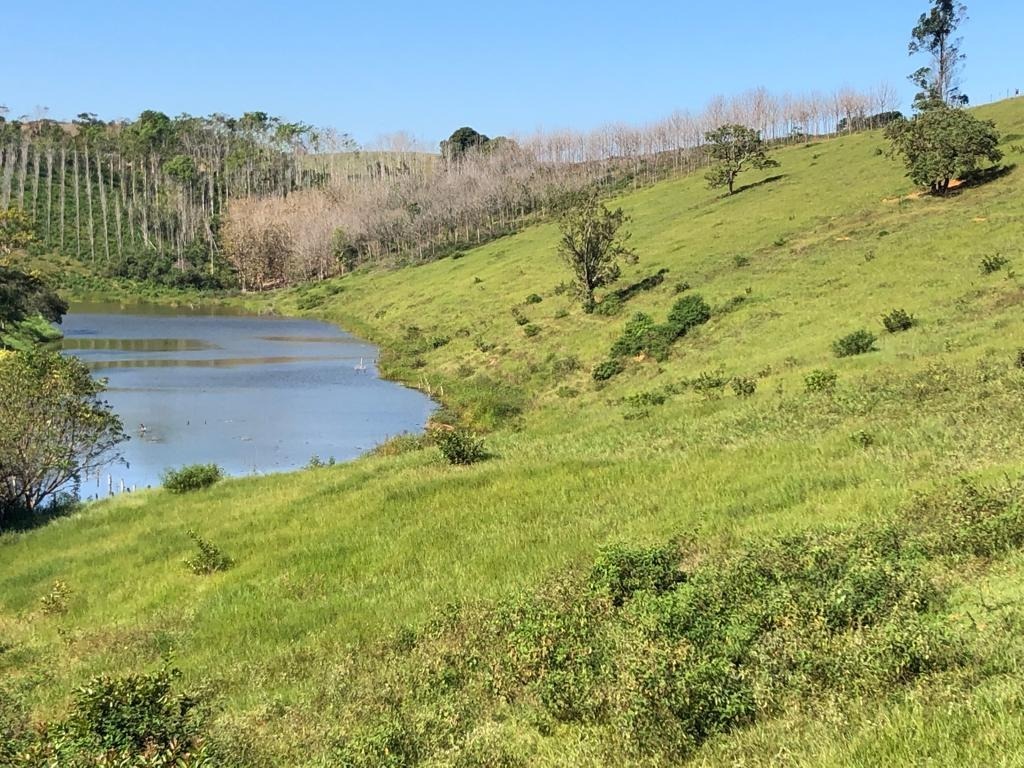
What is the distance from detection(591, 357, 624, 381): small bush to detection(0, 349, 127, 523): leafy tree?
21.5 metres

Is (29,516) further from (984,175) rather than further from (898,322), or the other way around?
(984,175)

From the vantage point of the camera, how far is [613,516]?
15258 mm

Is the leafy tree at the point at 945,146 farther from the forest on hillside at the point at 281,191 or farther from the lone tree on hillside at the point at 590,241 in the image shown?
the forest on hillside at the point at 281,191

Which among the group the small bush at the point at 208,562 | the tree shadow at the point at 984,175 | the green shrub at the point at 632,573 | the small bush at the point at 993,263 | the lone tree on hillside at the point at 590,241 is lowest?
the small bush at the point at 208,562

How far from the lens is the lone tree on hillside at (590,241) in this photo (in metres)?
51.0

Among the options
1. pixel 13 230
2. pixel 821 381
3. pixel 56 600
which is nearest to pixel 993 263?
pixel 821 381

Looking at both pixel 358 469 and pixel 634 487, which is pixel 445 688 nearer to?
pixel 634 487

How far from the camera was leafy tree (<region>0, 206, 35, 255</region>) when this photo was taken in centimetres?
5978

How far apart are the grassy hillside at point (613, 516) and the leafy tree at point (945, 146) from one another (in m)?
12.5

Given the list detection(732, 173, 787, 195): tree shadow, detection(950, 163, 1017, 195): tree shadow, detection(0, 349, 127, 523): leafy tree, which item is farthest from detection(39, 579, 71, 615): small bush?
detection(732, 173, 787, 195): tree shadow

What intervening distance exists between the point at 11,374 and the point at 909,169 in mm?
53950

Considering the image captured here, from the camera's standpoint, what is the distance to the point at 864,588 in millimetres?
8562

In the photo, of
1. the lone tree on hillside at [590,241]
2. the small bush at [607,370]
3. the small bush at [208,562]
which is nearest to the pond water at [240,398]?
the small bush at [607,370]

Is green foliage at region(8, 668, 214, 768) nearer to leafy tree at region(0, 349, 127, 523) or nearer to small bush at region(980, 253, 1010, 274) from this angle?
leafy tree at region(0, 349, 127, 523)
